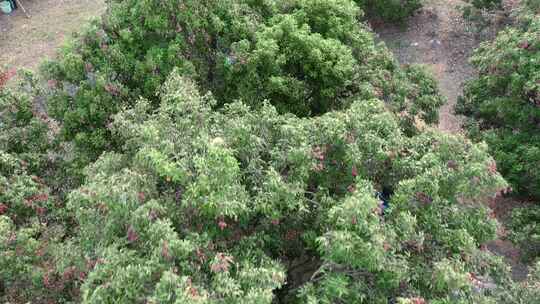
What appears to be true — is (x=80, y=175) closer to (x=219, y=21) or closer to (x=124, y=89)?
(x=124, y=89)

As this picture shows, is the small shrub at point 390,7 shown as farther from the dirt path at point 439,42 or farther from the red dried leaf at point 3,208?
the red dried leaf at point 3,208

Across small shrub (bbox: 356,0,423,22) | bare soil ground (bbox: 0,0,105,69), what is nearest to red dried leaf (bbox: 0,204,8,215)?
bare soil ground (bbox: 0,0,105,69)

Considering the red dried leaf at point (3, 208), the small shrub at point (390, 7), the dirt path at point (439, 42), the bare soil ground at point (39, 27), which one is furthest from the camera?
the bare soil ground at point (39, 27)

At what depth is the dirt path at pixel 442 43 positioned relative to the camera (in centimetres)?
2264

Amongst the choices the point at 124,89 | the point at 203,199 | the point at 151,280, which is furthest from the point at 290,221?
the point at 124,89

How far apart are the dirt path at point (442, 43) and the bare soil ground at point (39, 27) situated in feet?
55.4

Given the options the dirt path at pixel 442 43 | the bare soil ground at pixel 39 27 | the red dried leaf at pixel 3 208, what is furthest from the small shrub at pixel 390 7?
the red dried leaf at pixel 3 208

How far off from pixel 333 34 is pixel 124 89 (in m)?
6.31

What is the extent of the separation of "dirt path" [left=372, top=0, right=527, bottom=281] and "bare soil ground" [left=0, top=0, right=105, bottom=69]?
1690cm

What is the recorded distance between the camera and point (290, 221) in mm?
9562

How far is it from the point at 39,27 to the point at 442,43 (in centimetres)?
2216

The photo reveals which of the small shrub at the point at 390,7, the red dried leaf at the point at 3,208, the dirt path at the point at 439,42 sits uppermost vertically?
the red dried leaf at the point at 3,208

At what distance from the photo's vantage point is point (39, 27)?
27.3 meters

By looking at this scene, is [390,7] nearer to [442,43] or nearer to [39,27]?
[442,43]
